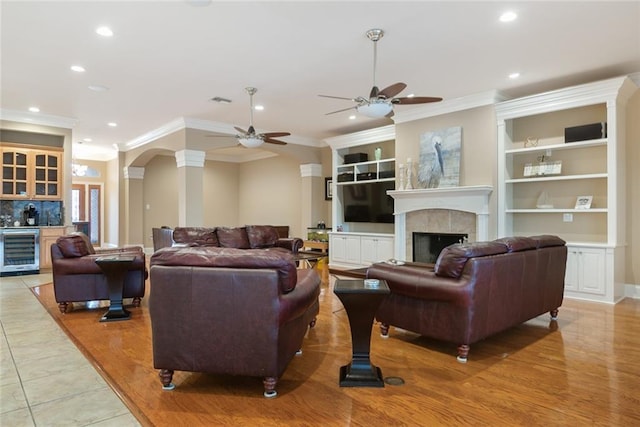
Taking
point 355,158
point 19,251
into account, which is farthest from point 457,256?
point 19,251

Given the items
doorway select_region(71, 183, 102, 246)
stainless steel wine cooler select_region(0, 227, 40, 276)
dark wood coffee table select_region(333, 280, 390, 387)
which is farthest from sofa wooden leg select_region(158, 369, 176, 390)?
doorway select_region(71, 183, 102, 246)

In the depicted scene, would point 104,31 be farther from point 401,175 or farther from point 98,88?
point 401,175

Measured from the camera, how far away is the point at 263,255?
7.89 ft

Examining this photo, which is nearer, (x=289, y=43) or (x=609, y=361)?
(x=609, y=361)

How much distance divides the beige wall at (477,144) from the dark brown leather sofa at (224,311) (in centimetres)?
440

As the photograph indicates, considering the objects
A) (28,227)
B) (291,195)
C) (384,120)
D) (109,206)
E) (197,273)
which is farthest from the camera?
(109,206)

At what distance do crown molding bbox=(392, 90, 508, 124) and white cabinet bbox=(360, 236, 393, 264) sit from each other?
2.18 metres

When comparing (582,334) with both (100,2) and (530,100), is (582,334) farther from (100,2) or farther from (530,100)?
(100,2)

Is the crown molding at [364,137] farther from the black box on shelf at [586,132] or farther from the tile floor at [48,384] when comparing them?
the tile floor at [48,384]

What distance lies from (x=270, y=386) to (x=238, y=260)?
79 cm

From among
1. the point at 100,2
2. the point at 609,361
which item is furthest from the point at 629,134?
the point at 100,2

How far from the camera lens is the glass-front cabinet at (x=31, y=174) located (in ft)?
22.8

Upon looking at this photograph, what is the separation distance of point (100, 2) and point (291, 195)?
Result: 24.5ft

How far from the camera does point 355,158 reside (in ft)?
26.5
